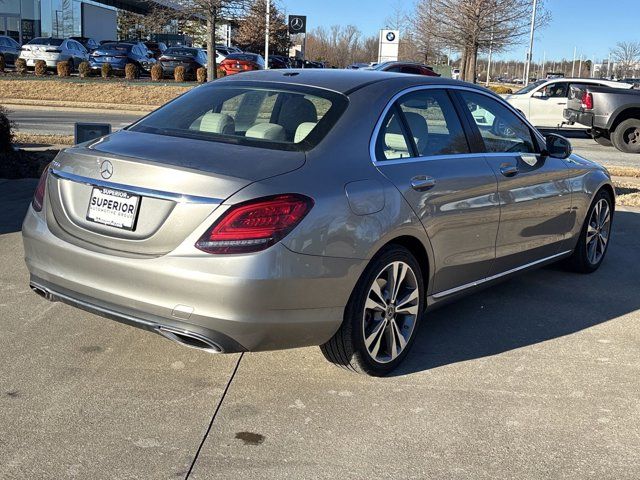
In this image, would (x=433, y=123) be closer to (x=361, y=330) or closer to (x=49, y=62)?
(x=361, y=330)

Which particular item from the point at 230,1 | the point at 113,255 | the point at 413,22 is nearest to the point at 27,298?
the point at 113,255

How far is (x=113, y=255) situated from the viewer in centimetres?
353

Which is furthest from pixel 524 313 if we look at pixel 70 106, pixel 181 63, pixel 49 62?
pixel 49 62

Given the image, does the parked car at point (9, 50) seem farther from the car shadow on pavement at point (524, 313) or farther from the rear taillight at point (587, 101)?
the car shadow on pavement at point (524, 313)

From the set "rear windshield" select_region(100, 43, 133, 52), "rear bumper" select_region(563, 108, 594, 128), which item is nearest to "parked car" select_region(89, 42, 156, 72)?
"rear windshield" select_region(100, 43, 133, 52)

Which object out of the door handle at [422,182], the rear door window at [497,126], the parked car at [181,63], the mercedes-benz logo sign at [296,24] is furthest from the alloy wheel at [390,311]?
the parked car at [181,63]

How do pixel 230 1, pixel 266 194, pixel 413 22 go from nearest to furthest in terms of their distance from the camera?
pixel 266 194 < pixel 230 1 < pixel 413 22

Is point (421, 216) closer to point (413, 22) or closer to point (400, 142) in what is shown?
A: point (400, 142)

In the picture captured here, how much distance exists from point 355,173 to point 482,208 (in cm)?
122

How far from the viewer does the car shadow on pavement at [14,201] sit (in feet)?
22.9

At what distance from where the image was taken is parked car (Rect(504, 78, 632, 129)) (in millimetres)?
20453

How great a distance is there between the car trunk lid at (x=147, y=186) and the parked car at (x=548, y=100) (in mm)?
18018

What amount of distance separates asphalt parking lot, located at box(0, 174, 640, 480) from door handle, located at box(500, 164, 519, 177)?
1021 millimetres

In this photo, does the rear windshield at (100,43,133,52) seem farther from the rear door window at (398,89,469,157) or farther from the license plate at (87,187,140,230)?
the license plate at (87,187,140,230)
